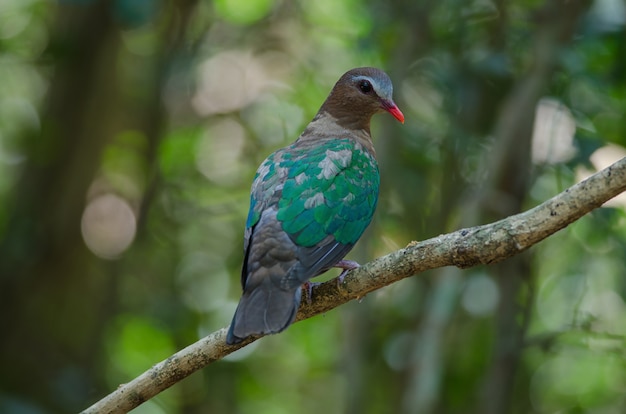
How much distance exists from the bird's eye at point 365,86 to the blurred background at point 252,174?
102 cm

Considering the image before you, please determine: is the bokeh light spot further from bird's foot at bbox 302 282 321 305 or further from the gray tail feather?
the gray tail feather

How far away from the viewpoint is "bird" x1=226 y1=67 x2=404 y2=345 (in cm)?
342

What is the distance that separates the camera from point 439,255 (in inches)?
119

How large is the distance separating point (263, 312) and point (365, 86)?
2.02 m

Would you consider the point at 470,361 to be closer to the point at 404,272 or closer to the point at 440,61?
the point at 440,61

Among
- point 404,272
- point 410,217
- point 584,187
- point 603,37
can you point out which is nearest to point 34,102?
point 410,217

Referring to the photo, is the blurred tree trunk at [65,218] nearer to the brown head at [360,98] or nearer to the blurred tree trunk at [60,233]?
the blurred tree trunk at [60,233]

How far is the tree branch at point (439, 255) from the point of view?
274 cm

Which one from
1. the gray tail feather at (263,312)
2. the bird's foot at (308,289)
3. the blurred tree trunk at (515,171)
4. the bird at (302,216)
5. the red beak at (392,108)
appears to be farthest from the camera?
the blurred tree trunk at (515,171)

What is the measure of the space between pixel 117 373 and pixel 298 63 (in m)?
3.46

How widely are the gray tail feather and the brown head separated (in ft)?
5.63

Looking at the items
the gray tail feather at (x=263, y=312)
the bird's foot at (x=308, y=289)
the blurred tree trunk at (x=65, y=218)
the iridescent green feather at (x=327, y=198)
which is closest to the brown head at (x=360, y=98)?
the iridescent green feather at (x=327, y=198)

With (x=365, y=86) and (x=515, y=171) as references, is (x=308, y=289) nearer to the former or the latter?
(x=365, y=86)

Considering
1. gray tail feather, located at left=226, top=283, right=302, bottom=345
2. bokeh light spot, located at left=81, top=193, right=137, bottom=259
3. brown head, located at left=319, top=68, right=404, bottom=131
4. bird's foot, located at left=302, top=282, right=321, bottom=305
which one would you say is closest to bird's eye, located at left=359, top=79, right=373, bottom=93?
brown head, located at left=319, top=68, right=404, bottom=131
